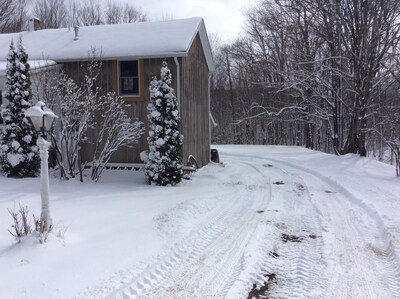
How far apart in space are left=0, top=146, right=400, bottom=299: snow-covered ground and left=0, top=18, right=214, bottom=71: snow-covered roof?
14.2 ft

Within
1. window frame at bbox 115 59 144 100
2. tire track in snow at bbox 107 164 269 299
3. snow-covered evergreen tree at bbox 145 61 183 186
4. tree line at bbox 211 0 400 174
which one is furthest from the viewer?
tree line at bbox 211 0 400 174

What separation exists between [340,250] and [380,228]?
141 cm

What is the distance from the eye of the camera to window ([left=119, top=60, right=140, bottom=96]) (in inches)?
457

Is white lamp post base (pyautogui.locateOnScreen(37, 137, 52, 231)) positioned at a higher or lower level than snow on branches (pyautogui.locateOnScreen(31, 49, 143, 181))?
lower

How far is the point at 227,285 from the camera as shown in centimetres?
396

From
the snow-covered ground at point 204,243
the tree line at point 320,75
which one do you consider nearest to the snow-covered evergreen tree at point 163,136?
the snow-covered ground at point 204,243

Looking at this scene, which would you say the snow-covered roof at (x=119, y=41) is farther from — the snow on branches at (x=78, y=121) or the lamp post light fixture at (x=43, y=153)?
the lamp post light fixture at (x=43, y=153)

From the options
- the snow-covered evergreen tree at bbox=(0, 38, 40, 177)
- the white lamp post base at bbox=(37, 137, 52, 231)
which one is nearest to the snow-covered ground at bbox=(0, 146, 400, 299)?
the white lamp post base at bbox=(37, 137, 52, 231)

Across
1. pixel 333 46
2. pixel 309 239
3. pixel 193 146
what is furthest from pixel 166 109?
pixel 333 46

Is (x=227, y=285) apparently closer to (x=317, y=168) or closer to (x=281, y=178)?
(x=281, y=178)

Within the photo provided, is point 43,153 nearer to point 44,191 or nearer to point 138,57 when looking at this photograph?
point 44,191

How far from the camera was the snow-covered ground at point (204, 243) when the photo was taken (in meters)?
3.89

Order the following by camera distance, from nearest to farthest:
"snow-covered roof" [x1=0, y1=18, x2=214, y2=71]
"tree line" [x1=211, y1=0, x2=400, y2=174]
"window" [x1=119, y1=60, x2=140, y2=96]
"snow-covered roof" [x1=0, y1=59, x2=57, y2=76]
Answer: "snow-covered roof" [x1=0, y1=59, x2=57, y2=76] → "snow-covered roof" [x1=0, y1=18, x2=214, y2=71] → "window" [x1=119, y1=60, x2=140, y2=96] → "tree line" [x1=211, y1=0, x2=400, y2=174]

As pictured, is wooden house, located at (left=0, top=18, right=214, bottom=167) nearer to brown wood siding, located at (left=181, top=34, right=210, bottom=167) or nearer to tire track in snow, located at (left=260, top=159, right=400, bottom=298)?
brown wood siding, located at (left=181, top=34, right=210, bottom=167)
